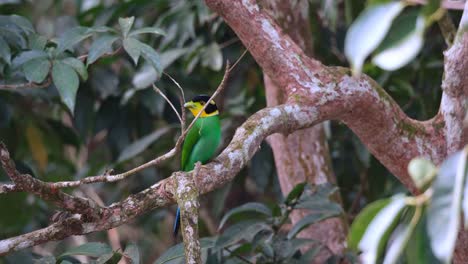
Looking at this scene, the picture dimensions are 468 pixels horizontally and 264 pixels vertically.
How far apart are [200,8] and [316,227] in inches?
55.0

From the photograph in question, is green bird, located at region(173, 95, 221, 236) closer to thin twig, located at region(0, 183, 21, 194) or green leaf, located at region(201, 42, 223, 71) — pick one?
green leaf, located at region(201, 42, 223, 71)

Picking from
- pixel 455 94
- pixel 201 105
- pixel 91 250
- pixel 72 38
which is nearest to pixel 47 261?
pixel 91 250

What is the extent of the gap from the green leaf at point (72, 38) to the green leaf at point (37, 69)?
0.32 ft

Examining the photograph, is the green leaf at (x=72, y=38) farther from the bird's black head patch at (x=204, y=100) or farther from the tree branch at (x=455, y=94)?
the tree branch at (x=455, y=94)

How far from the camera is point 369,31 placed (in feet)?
3.87

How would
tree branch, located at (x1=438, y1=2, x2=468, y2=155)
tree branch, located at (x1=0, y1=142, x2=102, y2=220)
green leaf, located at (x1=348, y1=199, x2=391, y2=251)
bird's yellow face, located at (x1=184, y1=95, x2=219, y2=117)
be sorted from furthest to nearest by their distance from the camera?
bird's yellow face, located at (x1=184, y1=95, x2=219, y2=117)
tree branch, located at (x1=438, y1=2, x2=468, y2=155)
tree branch, located at (x1=0, y1=142, x2=102, y2=220)
green leaf, located at (x1=348, y1=199, x2=391, y2=251)

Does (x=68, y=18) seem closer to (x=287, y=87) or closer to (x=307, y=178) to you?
(x=307, y=178)

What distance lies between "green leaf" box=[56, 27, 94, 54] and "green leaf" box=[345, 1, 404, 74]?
215 cm

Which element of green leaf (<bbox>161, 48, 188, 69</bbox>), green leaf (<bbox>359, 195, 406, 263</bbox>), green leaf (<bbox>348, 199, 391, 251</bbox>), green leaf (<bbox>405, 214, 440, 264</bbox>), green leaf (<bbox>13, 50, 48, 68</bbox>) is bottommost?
green leaf (<bbox>161, 48, 188, 69</bbox>)

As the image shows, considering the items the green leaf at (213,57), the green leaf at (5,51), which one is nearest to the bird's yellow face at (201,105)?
the green leaf at (213,57)

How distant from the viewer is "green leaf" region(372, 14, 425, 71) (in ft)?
3.99

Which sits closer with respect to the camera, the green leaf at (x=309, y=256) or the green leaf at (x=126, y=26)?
the green leaf at (x=309, y=256)

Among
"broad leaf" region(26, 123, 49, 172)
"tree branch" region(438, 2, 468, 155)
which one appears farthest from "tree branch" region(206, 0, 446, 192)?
"broad leaf" region(26, 123, 49, 172)

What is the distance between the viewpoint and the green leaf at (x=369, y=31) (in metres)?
1.17
